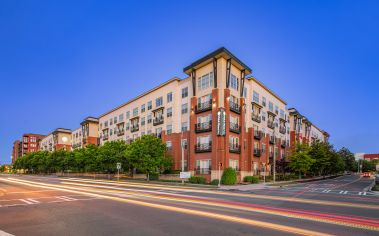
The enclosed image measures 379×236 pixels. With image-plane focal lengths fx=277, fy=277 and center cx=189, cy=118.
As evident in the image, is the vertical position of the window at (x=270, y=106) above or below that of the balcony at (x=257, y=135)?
above

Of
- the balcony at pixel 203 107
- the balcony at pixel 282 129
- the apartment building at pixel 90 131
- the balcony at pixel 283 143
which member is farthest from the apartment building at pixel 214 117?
the apartment building at pixel 90 131

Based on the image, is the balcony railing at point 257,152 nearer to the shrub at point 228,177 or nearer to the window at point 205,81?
the shrub at point 228,177

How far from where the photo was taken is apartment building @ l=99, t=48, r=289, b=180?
4347 cm

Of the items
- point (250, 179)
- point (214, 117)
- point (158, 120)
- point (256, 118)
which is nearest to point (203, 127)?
point (214, 117)

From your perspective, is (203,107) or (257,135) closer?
(203,107)

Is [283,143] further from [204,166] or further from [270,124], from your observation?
[204,166]

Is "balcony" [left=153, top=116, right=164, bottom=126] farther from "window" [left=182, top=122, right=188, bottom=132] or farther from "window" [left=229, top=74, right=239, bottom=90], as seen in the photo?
"window" [left=229, top=74, right=239, bottom=90]

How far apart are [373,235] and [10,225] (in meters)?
12.9

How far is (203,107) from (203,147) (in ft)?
21.8

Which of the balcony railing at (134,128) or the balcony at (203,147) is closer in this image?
the balcony at (203,147)

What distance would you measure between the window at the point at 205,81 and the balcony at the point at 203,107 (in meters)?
2.77

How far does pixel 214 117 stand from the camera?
43469mm

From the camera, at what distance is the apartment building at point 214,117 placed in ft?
143

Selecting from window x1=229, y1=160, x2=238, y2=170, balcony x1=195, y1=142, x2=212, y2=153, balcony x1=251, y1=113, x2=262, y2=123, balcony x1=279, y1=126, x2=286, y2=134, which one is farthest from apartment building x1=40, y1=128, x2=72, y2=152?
window x1=229, y1=160, x2=238, y2=170
